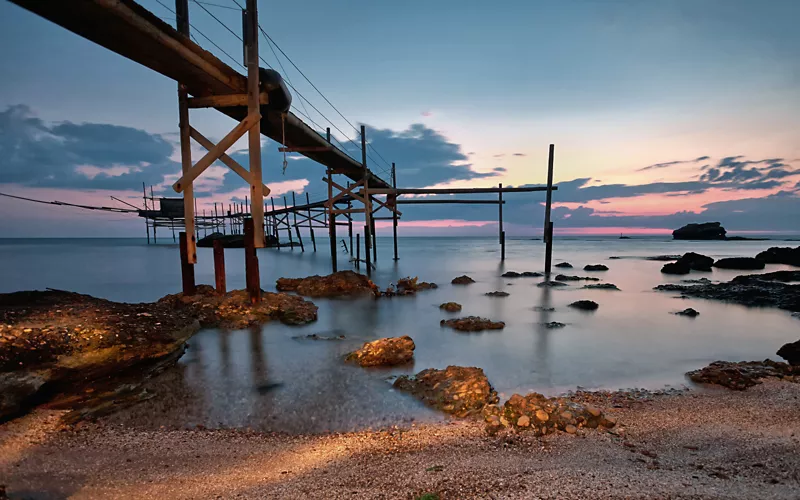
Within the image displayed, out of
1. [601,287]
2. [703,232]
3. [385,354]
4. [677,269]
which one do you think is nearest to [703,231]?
[703,232]

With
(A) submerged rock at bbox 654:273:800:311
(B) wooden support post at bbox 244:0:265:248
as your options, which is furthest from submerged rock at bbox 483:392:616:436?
(A) submerged rock at bbox 654:273:800:311

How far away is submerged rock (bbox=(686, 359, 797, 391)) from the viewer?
5.76m

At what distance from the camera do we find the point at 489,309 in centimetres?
1335

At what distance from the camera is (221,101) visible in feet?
25.8

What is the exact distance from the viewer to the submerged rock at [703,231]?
9400 centimetres

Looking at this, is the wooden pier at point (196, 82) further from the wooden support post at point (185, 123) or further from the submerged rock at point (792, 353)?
the submerged rock at point (792, 353)

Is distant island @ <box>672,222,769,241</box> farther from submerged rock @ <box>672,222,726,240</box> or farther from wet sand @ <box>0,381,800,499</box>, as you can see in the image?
wet sand @ <box>0,381,800,499</box>

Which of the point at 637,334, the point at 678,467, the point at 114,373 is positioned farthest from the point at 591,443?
the point at 637,334

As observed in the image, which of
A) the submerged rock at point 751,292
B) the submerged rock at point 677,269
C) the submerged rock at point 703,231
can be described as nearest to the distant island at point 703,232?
the submerged rock at point 703,231

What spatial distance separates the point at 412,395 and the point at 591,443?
97.9 inches

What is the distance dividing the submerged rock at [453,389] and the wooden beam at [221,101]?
6247mm

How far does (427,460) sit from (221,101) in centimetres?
771

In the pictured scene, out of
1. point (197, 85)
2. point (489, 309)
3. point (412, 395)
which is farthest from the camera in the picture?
point (489, 309)

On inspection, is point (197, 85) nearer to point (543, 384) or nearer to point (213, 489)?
point (213, 489)
